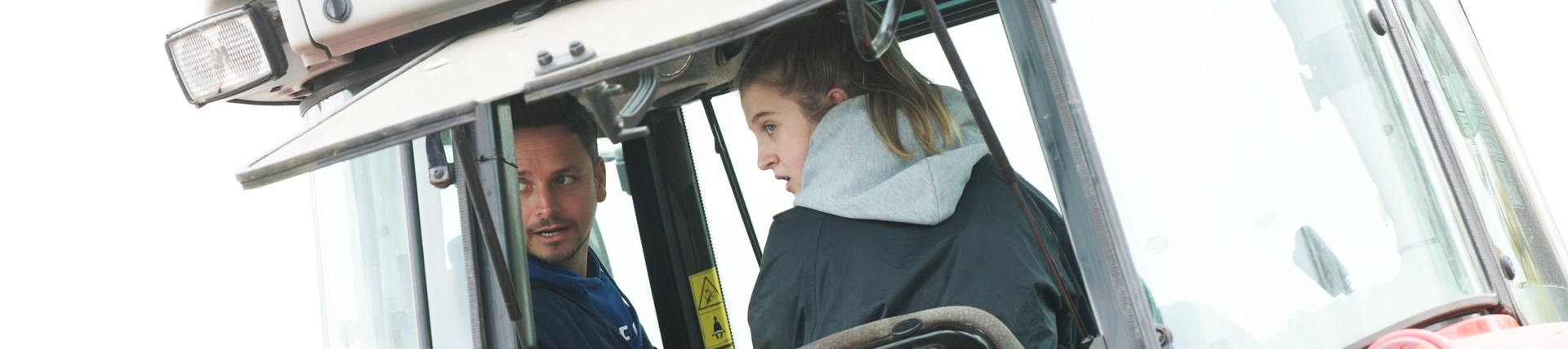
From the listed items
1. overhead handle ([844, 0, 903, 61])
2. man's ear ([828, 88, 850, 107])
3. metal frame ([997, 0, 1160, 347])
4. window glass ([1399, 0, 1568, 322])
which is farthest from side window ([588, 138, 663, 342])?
window glass ([1399, 0, 1568, 322])

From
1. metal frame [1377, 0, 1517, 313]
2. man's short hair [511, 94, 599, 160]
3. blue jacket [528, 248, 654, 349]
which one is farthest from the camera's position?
man's short hair [511, 94, 599, 160]

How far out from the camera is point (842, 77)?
2.34 m

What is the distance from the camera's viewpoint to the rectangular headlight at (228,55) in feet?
7.14

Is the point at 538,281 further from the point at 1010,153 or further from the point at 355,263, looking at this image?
the point at 1010,153

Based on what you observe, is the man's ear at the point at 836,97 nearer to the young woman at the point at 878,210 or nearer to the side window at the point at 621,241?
the young woman at the point at 878,210

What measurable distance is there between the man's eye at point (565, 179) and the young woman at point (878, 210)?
0.55 meters

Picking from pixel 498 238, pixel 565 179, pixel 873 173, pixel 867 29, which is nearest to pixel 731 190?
pixel 565 179

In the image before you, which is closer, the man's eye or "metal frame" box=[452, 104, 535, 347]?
"metal frame" box=[452, 104, 535, 347]

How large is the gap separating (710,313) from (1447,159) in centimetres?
180

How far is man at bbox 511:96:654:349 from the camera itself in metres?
2.51

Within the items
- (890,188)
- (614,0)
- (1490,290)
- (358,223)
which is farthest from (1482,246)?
(358,223)

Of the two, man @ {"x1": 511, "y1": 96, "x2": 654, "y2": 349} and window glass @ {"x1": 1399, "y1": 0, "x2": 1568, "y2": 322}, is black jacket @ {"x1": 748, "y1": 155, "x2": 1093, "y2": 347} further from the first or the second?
window glass @ {"x1": 1399, "y1": 0, "x2": 1568, "y2": 322}

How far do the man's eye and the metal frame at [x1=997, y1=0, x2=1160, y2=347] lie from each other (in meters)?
1.25

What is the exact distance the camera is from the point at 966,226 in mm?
2062
